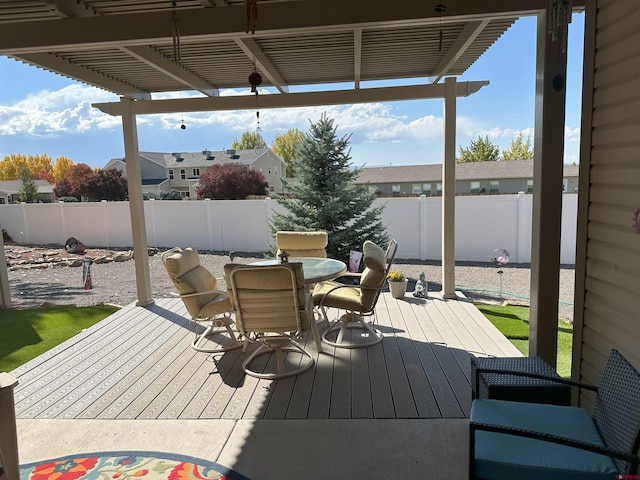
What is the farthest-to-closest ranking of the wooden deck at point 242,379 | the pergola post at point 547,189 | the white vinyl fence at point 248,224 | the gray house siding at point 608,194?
the white vinyl fence at point 248,224 < the wooden deck at point 242,379 < the pergola post at point 547,189 < the gray house siding at point 608,194

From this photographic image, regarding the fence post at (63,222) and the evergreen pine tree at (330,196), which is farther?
the fence post at (63,222)

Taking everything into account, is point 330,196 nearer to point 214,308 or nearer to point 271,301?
point 214,308

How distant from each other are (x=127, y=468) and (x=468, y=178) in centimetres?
1962

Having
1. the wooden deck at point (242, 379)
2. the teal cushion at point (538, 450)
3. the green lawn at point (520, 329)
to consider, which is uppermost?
the teal cushion at point (538, 450)

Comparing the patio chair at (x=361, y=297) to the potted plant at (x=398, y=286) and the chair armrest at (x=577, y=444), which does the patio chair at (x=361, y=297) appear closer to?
the potted plant at (x=398, y=286)

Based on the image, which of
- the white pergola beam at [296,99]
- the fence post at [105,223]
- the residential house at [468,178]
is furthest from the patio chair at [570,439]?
the residential house at [468,178]

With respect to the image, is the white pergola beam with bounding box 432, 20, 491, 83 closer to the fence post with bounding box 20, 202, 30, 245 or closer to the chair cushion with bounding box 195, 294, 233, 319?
the chair cushion with bounding box 195, 294, 233, 319

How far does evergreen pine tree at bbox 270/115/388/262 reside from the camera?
26.0 feet

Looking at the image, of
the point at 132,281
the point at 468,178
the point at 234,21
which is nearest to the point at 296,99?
the point at 234,21

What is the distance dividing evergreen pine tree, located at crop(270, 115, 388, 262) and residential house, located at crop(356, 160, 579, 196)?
1060 centimetres

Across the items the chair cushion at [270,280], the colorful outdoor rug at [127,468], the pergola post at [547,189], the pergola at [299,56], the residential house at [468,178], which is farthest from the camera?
the residential house at [468,178]

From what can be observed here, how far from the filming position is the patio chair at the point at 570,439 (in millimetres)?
1563

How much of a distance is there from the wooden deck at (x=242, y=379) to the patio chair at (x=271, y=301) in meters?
0.34

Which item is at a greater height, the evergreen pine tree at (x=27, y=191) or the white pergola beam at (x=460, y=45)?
the white pergola beam at (x=460, y=45)
